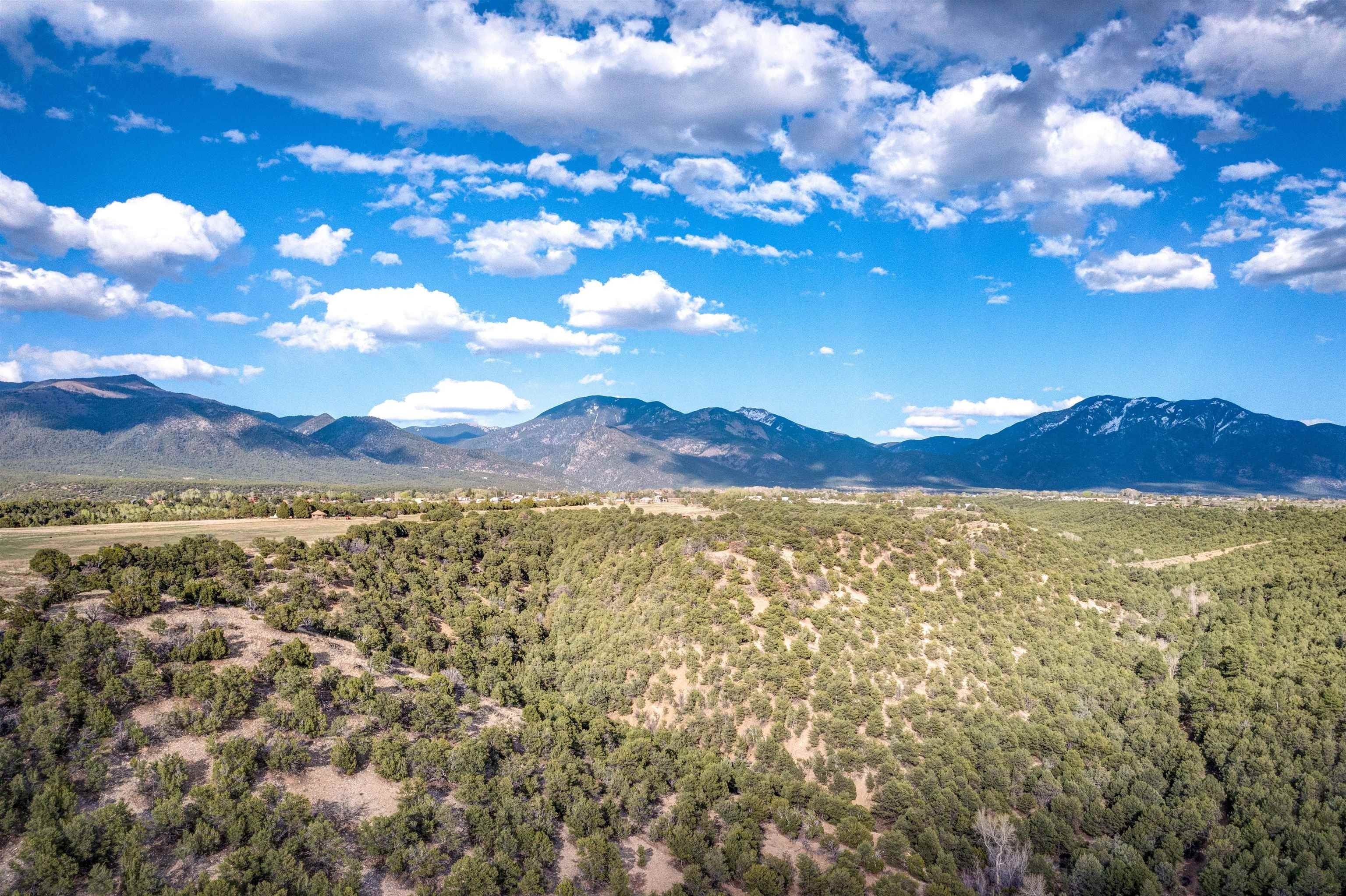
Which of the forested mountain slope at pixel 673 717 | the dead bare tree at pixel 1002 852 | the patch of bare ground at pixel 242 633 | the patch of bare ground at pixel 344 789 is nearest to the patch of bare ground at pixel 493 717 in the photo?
the forested mountain slope at pixel 673 717

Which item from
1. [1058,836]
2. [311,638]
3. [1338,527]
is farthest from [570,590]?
[1338,527]

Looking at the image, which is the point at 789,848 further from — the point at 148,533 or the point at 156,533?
the point at 148,533

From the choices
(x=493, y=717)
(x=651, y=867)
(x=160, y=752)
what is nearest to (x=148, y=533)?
(x=160, y=752)

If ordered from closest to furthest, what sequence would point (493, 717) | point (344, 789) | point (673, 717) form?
point (344, 789)
point (493, 717)
point (673, 717)

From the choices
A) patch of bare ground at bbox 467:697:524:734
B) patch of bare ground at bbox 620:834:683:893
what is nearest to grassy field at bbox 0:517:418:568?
patch of bare ground at bbox 467:697:524:734

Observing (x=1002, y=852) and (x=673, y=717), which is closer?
(x=1002, y=852)

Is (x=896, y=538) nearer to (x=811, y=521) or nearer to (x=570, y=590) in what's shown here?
(x=811, y=521)
